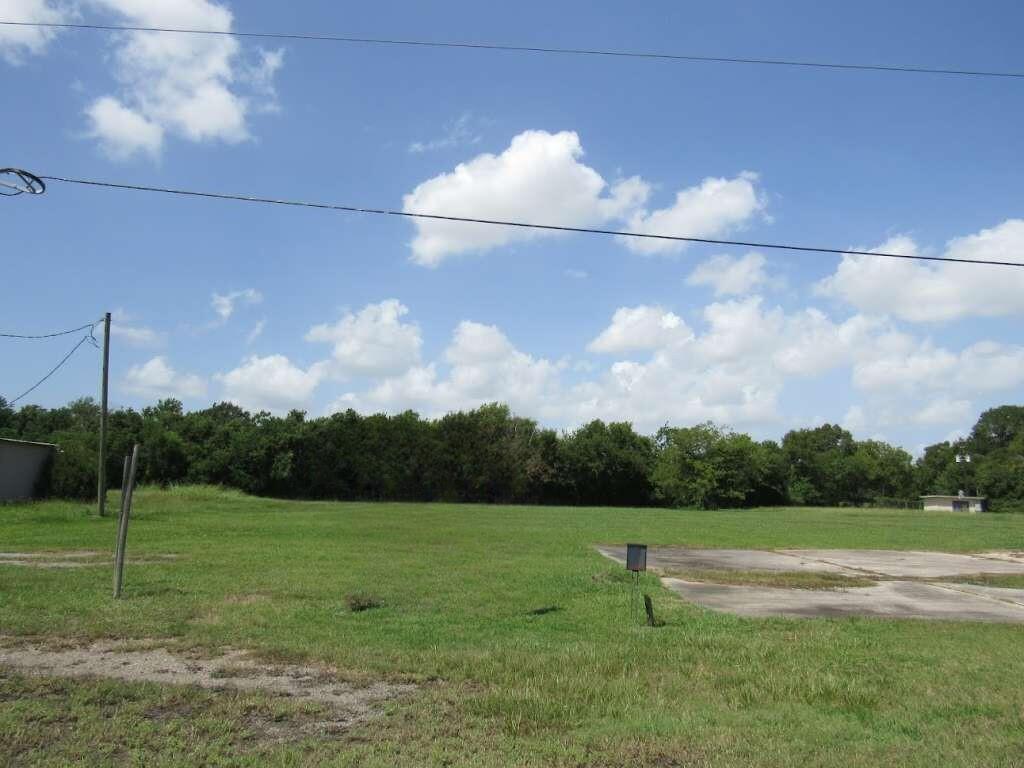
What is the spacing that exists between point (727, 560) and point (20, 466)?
125 ft

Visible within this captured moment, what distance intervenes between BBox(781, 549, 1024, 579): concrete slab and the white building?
8282 centimetres

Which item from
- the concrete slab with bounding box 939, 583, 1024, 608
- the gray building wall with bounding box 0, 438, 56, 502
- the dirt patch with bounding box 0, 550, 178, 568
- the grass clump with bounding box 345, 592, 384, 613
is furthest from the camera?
the gray building wall with bounding box 0, 438, 56, 502

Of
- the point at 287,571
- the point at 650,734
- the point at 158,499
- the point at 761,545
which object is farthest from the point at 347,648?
the point at 158,499

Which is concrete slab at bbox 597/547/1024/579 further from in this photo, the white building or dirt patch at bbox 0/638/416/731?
the white building

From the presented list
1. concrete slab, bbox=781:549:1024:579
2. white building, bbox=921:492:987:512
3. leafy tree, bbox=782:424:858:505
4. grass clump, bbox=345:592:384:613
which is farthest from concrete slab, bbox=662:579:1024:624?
leafy tree, bbox=782:424:858:505

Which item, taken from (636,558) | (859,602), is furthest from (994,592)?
(636,558)

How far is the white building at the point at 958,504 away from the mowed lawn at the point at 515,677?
9786cm

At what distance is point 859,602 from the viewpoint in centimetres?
1332

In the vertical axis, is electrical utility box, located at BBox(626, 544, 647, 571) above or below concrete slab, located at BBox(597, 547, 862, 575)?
above

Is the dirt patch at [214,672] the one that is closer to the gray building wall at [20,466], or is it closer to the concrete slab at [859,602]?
the concrete slab at [859,602]

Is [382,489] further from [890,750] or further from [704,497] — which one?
[890,750]

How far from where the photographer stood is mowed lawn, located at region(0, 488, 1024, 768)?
5559mm

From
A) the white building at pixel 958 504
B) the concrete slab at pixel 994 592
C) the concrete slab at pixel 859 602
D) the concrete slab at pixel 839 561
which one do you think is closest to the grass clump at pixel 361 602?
the concrete slab at pixel 859 602

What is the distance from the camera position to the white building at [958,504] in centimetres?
9862
